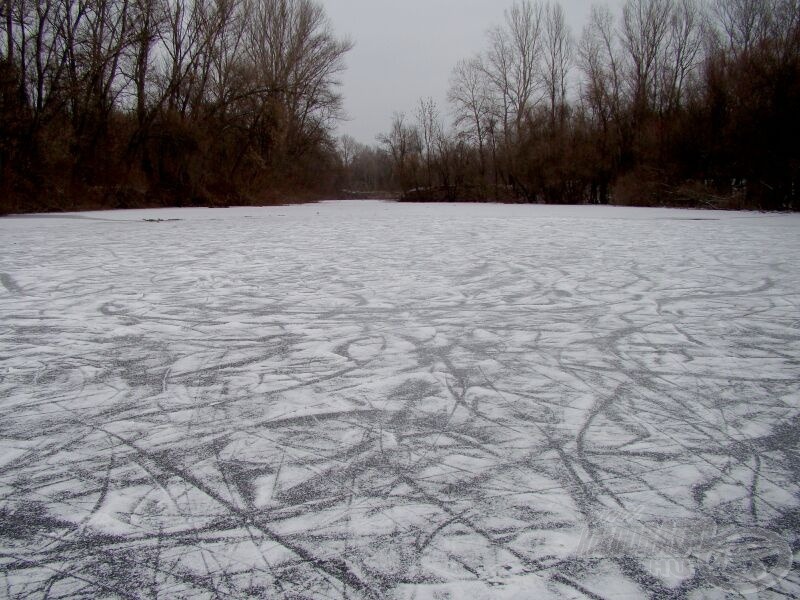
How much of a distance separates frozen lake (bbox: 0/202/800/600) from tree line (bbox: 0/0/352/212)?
15656 mm

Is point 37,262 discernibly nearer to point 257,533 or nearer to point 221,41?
point 257,533

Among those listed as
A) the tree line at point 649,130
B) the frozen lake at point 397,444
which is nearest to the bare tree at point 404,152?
the tree line at point 649,130

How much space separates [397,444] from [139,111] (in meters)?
23.8

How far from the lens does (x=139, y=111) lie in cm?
2147

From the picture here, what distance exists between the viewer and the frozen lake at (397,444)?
1.14 meters

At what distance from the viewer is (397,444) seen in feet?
5.52

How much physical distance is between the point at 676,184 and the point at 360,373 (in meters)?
21.2

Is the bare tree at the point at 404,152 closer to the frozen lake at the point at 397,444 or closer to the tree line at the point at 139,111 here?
the tree line at the point at 139,111

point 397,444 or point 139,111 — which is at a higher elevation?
Answer: point 139,111

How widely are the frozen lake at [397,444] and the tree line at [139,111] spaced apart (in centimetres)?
1566

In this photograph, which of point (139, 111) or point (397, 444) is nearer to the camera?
point (397, 444)

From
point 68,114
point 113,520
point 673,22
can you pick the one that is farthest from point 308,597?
point 673,22

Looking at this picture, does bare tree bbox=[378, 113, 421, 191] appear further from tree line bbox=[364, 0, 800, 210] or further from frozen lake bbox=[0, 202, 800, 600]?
frozen lake bbox=[0, 202, 800, 600]

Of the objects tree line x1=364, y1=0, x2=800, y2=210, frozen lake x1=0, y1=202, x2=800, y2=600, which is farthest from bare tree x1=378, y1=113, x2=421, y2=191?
frozen lake x1=0, y1=202, x2=800, y2=600
